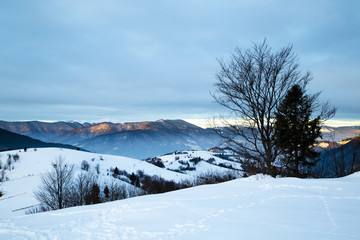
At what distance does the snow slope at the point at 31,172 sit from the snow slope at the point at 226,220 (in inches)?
1514

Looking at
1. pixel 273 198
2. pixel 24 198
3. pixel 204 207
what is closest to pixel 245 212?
pixel 204 207

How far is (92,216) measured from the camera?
20.0ft

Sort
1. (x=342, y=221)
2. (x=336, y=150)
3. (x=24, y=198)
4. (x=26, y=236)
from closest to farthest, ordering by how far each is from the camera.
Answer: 1. (x=342, y=221)
2. (x=26, y=236)
3. (x=336, y=150)
4. (x=24, y=198)

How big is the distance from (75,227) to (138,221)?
5.11ft

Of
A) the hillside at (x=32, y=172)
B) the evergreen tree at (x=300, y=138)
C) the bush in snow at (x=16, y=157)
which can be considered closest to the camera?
the evergreen tree at (x=300, y=138)

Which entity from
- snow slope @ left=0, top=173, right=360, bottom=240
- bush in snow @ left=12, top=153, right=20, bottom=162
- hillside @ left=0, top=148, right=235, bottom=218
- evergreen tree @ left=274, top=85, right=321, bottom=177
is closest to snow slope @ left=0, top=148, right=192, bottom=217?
hillside @ left=0, top=148, right=235, bottom=218

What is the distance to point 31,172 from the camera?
110562 mm

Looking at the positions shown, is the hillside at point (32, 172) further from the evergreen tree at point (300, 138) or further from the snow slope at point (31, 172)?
the evergreen tree at point (300, 138)

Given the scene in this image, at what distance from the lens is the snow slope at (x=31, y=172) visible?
139 ft

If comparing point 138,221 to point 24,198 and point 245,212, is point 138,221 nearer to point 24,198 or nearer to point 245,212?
point 245,212

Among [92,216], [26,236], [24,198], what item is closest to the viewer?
[26,236]

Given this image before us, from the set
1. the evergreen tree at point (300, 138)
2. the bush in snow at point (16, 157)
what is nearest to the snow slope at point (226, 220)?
the evergreen tree at point (300, 138)

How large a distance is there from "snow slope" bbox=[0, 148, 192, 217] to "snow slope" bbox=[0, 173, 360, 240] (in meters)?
38.5

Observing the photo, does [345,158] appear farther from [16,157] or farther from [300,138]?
[16,157]
